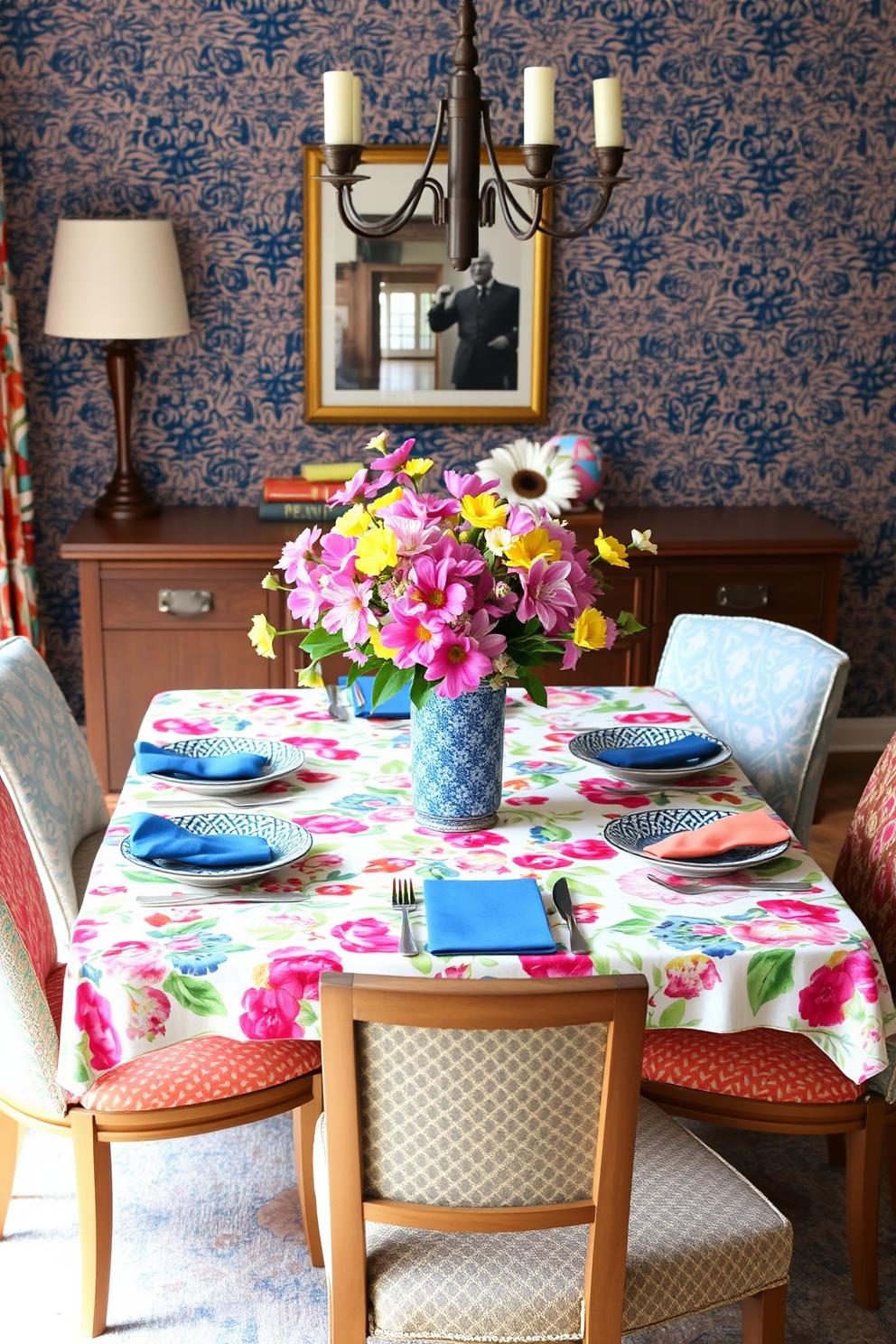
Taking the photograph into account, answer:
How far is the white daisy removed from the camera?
365cm

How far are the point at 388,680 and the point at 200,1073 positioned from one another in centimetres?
59

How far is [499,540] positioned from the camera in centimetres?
169

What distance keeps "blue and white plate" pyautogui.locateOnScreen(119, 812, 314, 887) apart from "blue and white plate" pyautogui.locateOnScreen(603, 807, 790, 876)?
1.45 ft

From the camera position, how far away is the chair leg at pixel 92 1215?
1.74 m

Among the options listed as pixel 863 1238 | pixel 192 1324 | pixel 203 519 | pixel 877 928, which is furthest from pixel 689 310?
pixel 192 1324

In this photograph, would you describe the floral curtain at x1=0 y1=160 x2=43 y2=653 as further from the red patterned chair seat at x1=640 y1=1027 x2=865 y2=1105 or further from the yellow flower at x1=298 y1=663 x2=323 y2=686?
the red patterned chair seat at x1=640 y1=1027 x2=865 y2=1105

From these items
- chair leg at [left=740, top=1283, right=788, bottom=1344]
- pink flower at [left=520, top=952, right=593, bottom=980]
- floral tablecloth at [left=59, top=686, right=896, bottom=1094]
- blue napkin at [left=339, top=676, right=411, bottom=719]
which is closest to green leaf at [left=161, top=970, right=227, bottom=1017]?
floral tablecloth at [left=59, top=686, right=896, bottom=1094]

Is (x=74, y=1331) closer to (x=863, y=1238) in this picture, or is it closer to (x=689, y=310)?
(x=863, y=1238)

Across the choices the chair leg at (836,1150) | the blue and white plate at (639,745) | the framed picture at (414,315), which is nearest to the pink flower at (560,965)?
the blue and white plate at (639,745)

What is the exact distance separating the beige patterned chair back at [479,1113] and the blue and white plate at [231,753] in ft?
2.64

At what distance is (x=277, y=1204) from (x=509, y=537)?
4.00ft

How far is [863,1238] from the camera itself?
6.17 ft

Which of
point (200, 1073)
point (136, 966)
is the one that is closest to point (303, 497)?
point (200, 1073)

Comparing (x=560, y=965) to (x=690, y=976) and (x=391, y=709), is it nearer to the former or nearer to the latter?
(x=690, y=976)
